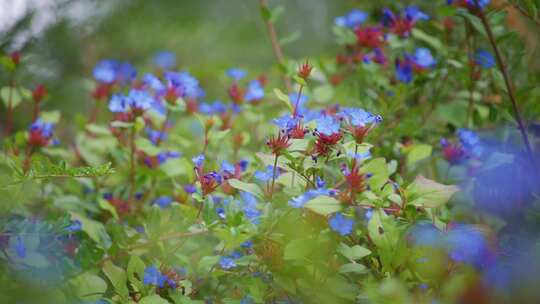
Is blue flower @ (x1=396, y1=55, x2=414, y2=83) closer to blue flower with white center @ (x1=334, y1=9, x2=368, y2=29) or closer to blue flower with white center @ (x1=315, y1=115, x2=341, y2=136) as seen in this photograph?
blue flower with white center @ (x1=334, y1=9, x2=368, y2=29)

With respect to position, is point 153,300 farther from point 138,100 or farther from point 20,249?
point 138,100

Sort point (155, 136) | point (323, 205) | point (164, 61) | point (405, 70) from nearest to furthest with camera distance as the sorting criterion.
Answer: point (323, 205)
point (405, 70)
point (155, 136)
point (164, 61)

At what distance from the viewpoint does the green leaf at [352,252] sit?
3.00ft

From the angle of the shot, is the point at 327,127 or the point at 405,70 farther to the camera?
the point at 405,70

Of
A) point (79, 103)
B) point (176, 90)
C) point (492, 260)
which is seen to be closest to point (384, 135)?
point (176, 90)

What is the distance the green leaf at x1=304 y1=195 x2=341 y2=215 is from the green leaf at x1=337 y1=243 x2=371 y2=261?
86 mm

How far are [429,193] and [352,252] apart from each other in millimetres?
146

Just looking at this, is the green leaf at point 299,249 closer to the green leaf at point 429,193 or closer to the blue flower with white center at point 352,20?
the green leaf at point 429,193

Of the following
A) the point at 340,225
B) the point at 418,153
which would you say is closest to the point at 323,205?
the point at 340,225

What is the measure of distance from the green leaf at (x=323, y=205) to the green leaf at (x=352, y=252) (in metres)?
0.09

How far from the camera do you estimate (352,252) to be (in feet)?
3.01

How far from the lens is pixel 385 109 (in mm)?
1297

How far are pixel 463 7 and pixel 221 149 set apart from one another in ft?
2.10

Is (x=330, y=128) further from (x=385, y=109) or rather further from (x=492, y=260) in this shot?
(x=385, y=109)
